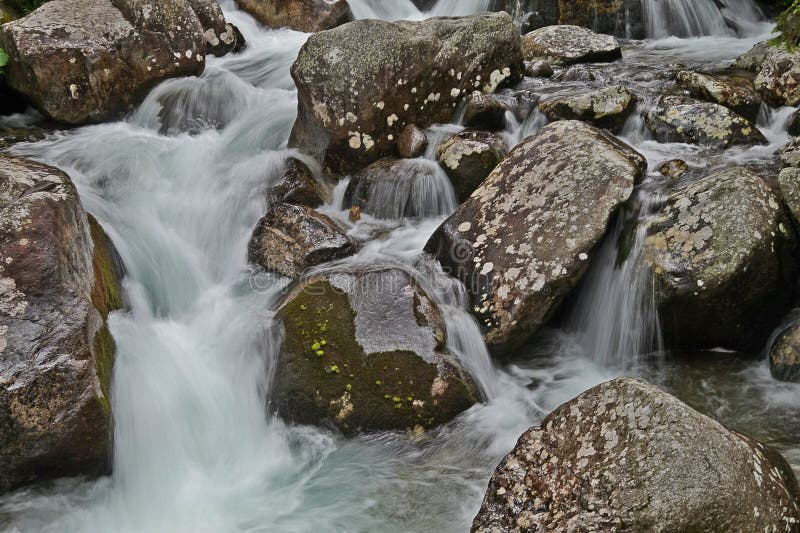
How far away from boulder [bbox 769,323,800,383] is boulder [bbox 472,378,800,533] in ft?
5.03

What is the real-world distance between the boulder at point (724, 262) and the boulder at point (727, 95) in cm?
207

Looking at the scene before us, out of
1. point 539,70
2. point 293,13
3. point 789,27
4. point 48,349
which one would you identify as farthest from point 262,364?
point 293,13

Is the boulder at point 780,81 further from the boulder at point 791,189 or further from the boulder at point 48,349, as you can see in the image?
the boulder at point 48,349

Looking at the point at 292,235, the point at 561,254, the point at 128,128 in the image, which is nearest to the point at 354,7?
the point at 128,128

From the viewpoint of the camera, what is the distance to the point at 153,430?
16.2 ft

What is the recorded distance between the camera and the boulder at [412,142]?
→ 7.24 metres

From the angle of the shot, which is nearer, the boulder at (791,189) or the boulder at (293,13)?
the boulder at (791,189)

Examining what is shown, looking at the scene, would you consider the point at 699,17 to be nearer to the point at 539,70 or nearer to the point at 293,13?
the point at 539,70

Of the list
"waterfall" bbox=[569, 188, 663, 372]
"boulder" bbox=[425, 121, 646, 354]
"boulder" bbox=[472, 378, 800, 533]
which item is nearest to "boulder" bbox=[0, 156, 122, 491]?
"boulder" bbox=[472, 378, 800, 533]

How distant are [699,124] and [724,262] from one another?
2243mm

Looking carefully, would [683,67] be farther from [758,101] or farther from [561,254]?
[561,254]

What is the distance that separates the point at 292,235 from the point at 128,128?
3.33 m

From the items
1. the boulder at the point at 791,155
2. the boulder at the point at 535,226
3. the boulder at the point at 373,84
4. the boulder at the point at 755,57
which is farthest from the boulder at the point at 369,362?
the boulder at the point at 755,57

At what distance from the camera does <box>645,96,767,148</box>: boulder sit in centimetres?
666
